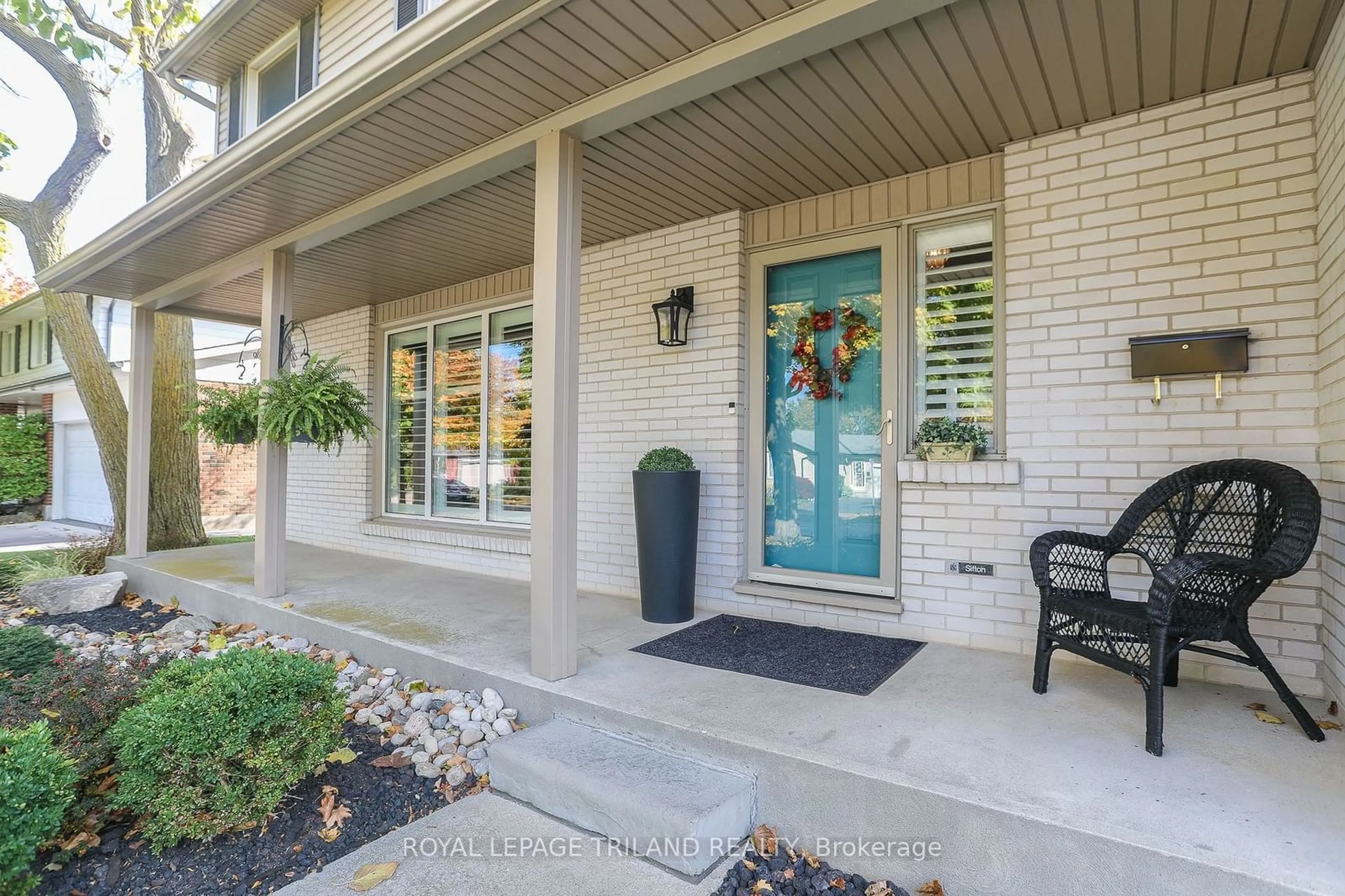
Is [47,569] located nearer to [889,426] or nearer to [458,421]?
[458,421]

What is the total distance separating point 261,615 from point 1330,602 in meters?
5.37

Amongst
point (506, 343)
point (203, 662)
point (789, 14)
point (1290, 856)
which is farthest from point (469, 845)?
point (506, 343)

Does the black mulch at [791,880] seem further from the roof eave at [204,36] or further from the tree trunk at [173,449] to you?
the roof eave at [204,36]

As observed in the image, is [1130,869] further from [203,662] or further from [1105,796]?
[203,662]

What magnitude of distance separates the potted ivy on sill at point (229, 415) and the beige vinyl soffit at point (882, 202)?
10.7 feet

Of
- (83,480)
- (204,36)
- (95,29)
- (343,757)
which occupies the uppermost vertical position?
(95,29)

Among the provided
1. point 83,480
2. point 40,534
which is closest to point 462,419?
point 40,534

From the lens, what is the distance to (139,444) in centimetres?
601

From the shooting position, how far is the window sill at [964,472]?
314 cm

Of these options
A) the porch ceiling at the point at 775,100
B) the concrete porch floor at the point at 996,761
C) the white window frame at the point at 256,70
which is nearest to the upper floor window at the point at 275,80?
the white window frame at the point at 256,70

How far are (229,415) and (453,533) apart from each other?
190 cm

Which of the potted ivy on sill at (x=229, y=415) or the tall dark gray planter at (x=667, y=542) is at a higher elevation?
the potted ivy on sill at (x=229, y=415)

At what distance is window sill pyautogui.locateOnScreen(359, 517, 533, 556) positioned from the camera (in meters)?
5.20

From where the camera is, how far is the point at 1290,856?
59.2 inches
